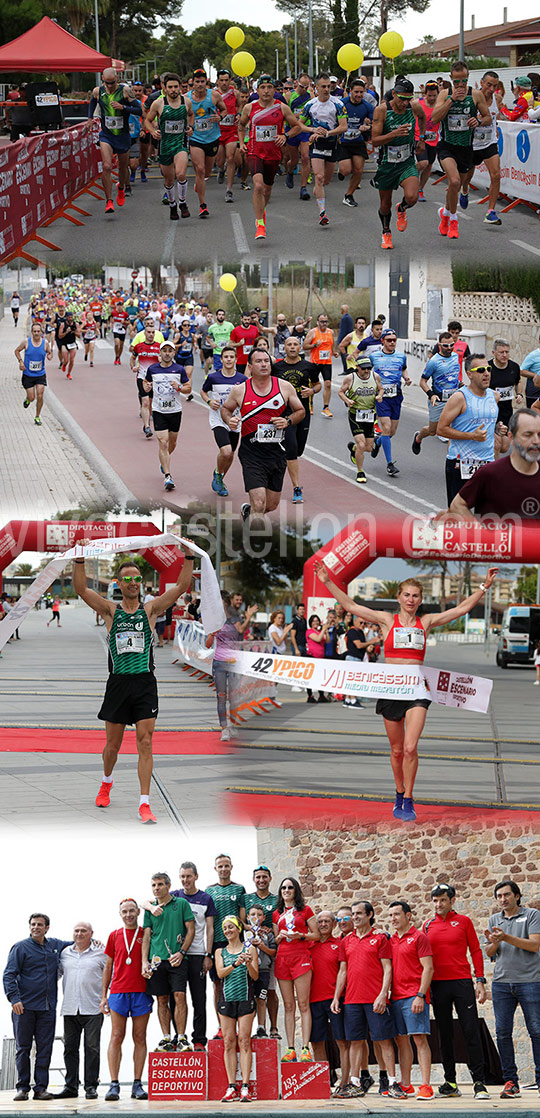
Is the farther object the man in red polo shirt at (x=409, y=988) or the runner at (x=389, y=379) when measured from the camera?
the runner at (x=389, y=379)

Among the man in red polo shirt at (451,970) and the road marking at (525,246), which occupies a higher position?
the road marking at (525,246)

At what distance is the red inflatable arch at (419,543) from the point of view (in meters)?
9.61

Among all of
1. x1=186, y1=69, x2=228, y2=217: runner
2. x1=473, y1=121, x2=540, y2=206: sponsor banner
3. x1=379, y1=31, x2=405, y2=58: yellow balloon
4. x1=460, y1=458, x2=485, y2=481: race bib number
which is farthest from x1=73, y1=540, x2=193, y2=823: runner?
x1=473, y1=121, x2=540, y2=206: sponsor banner

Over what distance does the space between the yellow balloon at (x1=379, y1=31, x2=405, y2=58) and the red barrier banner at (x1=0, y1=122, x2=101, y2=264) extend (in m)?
5.08

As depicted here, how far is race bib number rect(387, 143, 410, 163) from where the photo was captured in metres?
14.5

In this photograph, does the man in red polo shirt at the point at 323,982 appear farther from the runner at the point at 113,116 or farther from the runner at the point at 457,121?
the runner at the point at 113,116

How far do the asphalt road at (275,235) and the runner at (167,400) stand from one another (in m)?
2.68

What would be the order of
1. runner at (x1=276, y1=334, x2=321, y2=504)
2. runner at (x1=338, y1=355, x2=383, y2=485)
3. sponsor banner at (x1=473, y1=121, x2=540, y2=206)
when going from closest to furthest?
runner at (x1=276, y1=334, x2=321, y2=504) < runner at (x1=338, y1=355, x2=383, y2=485) < sponsor banner at (x1=473, y1=121, x2=540, y2=206)

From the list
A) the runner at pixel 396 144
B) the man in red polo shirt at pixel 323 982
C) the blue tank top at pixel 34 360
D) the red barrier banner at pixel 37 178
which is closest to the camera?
the man in red polo shirt at pixel 323 982

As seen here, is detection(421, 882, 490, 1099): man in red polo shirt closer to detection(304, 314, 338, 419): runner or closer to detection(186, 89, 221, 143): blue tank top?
detection(304, 314, 338, 419): runner

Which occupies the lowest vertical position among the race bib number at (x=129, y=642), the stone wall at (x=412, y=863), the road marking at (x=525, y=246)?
the stone wall at (x=412, y=863)

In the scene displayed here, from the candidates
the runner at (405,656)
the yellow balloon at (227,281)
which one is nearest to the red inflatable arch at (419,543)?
the runner at (405,656)

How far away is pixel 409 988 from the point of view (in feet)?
27.5

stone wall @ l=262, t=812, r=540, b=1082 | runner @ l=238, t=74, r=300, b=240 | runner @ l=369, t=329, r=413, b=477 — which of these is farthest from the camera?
runner @ l=238, t=74, r=300, b=240
